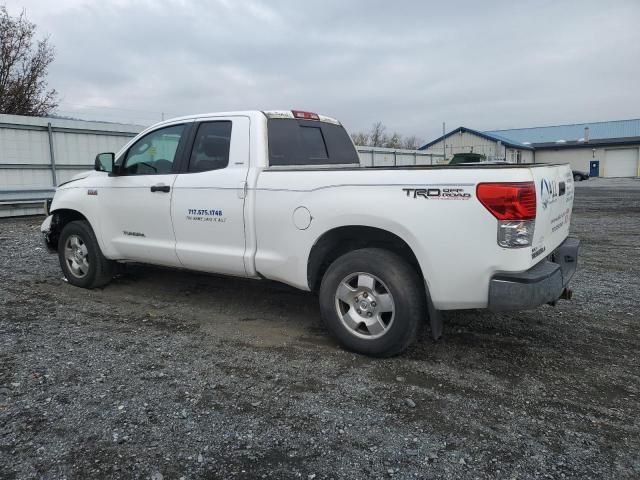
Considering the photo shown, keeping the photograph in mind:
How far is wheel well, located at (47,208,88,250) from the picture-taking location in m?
6.16

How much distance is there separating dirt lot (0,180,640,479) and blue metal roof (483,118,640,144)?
55.2m

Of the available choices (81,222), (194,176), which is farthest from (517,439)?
(81,222)

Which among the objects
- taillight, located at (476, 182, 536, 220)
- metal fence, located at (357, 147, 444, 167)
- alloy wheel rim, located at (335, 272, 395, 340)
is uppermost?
metal fence, located at (357, 147, 444, 167)

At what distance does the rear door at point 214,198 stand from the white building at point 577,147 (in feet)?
144

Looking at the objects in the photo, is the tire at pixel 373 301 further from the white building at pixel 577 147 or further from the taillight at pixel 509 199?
the white building at pixel 577 147

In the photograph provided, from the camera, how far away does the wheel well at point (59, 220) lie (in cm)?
616

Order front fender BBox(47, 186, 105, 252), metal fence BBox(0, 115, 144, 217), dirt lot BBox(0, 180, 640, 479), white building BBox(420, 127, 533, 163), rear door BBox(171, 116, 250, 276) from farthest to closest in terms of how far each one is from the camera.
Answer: white building BBox(420, 127, 533, 163) → metal fence BBox(0, 115, 144, 217) → front fender BBox(47, 186, 105, 252) → rear door BBox(171, 116, 250, 276) → dirt lot BBox(0, 180, 640, 479)

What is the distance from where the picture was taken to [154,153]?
5.36 meters

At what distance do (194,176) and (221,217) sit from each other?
568 mm

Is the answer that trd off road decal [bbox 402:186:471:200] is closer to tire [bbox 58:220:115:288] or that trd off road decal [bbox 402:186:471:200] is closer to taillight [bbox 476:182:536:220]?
taillight [bbox 476:182:536:220]

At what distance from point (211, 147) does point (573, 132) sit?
60320mm

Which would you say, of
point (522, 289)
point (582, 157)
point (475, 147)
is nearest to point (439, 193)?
point (522, 289)

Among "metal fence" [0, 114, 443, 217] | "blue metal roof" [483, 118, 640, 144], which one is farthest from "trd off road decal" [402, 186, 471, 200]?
"blue metal roof" [483, 118, 640, 144]

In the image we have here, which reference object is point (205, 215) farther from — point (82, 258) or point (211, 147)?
point (82, 258)
